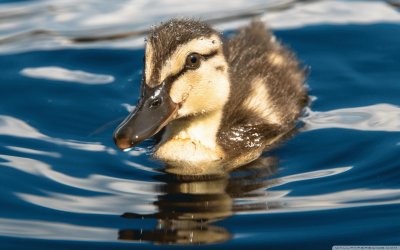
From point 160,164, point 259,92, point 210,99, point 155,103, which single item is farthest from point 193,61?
point 259,92

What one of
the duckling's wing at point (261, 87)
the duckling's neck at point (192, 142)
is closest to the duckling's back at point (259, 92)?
the duckling's wing at point (261, 87)

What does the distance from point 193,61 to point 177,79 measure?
23cm

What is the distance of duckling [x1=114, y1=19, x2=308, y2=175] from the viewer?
657 cm

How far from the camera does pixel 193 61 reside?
6836 mm

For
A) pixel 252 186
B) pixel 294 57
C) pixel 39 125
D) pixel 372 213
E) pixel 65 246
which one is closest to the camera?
pixel 65 246

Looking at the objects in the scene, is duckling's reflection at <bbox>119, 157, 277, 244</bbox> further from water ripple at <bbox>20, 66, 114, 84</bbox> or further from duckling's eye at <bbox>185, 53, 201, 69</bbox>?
water ripple at <bbox>20, 66, 114, 84</bbox>

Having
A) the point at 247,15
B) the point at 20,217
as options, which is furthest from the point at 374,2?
the point at 20,217

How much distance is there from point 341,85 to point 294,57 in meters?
0.48

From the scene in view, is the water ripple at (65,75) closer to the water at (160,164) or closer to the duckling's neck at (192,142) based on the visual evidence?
the water at (160,164)

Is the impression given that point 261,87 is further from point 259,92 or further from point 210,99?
point 210,99

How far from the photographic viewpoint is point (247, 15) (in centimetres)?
1020

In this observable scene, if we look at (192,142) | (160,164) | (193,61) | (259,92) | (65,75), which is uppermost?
(65,75)

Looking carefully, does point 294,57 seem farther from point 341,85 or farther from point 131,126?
point 131,126

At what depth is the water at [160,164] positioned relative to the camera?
5.96 meters
